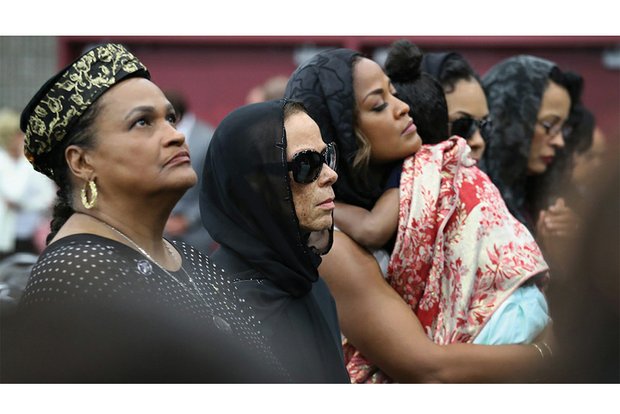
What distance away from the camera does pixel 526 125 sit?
14.6ft

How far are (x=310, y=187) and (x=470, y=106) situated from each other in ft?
4.43

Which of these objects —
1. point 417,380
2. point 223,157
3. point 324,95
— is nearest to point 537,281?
point 417,380

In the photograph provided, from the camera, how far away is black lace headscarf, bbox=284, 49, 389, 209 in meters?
2.94

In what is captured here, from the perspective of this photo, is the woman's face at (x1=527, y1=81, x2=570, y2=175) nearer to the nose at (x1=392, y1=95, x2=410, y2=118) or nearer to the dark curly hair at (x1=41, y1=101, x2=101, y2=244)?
the nose at (x1=392, y1=95, x2=410, y2=118)

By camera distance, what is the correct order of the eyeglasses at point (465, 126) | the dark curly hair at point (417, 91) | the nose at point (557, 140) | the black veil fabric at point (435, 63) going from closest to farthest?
the dark curly hair at point (417, 91) < the eyeglasses at point (465, 126) < the black veil fabric at point (435, 63) < the nose at point (557, 140)

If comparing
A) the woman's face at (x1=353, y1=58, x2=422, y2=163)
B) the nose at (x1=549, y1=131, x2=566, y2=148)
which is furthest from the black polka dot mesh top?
the nose at (x1=549, y1=131, x2=566, y2=148)

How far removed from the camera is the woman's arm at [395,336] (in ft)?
9.77

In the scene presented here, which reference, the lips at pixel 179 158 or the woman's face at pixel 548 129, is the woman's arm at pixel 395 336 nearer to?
the lips at pixel 179 158

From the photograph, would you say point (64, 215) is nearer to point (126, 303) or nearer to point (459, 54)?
point (126, 303)

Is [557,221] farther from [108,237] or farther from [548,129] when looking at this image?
[108,237]

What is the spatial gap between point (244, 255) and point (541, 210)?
6.05 ft

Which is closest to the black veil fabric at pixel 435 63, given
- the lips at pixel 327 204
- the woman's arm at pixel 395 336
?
the woman's arm at pixel 395 336

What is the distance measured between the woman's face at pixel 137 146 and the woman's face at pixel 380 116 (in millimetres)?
734

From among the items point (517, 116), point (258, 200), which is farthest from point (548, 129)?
point (258, 200)
